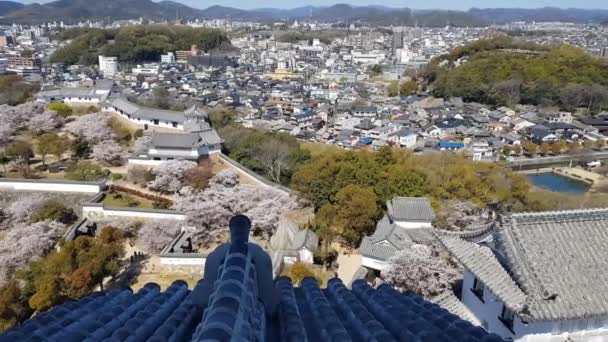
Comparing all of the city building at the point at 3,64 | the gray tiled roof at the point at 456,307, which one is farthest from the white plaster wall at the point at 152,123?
the city building at the point at 3,64

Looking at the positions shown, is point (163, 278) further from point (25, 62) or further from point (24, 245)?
point (25, 62)

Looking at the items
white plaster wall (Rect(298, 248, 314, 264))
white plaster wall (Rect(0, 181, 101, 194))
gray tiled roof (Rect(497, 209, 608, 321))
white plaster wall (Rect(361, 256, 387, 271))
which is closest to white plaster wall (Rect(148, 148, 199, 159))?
white plaster wall (Rect(0, 181, 101, 194))

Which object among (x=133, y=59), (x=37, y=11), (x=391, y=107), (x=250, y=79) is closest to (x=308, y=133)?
(x=391, y=107)

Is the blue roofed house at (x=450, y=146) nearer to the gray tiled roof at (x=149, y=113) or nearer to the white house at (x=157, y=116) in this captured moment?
the white house at (x=157, y=116)

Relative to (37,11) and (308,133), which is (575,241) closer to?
(308,133)

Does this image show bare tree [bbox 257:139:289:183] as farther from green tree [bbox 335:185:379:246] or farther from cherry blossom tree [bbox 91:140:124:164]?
cherry blossom tree [bbox 91:140:124:164]

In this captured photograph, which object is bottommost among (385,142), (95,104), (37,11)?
(385,142)

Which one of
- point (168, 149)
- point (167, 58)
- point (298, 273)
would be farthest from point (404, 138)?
point (167, 58)
